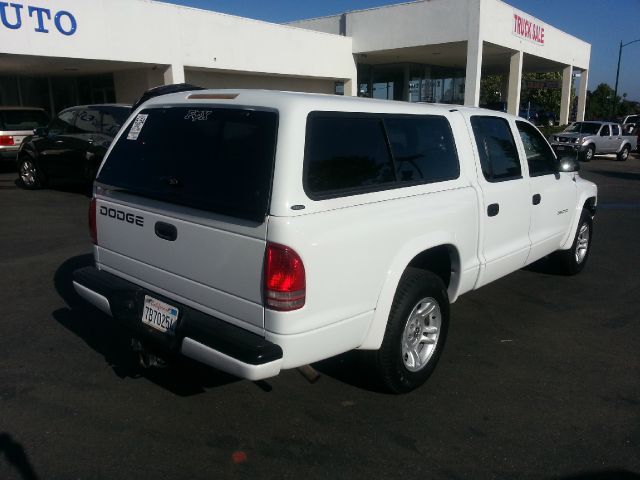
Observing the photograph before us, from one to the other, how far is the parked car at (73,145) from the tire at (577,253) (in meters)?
7.27

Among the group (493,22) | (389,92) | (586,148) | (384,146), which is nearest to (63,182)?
(384,146)

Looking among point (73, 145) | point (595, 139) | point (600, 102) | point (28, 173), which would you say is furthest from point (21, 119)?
point (600, 102)

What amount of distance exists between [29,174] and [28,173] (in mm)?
34

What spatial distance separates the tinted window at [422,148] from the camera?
3.46m

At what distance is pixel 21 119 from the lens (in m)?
13.9

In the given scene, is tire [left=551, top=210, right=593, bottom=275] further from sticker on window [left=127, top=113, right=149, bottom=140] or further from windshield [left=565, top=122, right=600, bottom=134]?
windshield [left=565, top=122, right=600, bottom=134]

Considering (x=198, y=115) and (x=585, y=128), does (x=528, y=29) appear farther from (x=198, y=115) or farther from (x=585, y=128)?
(x=198, y=115)

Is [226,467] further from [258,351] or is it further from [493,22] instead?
[493,22]

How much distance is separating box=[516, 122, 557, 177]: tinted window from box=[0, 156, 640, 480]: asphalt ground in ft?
4.17

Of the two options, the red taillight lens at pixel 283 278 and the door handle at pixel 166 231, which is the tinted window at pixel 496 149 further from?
the door handle at pixel 166 231

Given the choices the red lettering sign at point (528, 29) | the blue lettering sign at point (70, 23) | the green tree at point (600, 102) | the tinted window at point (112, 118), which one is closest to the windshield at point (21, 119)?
the blue lettering sign at point (70, 23)

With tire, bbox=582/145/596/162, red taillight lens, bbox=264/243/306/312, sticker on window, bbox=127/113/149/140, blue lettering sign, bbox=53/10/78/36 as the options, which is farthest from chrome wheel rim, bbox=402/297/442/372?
tire, bbox=582/145/596/162

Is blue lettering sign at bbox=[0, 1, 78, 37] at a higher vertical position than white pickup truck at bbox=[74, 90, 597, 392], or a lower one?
higher

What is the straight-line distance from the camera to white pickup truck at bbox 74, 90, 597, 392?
8.97 feet
